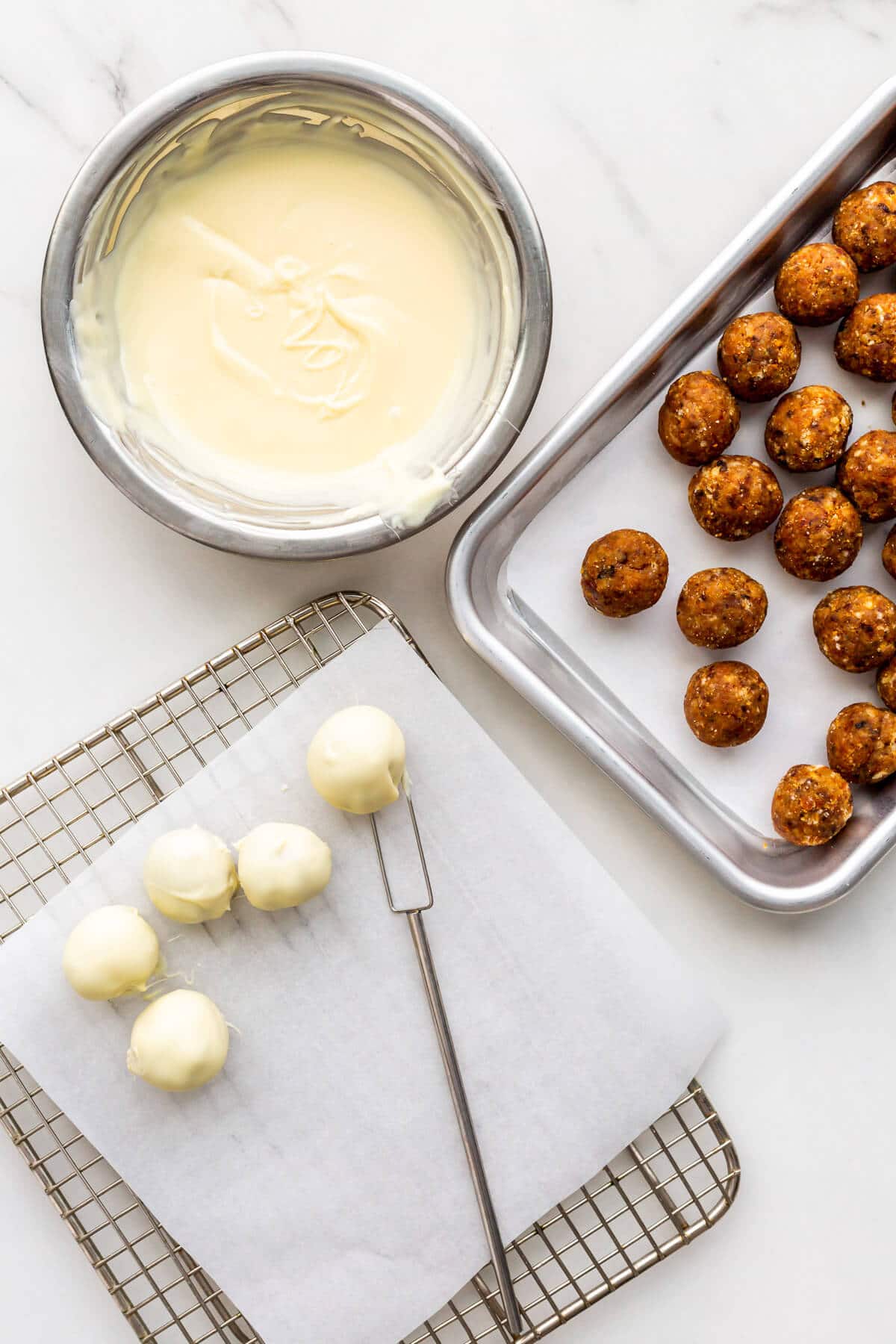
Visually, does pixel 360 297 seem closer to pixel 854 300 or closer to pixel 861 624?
pixel 854 300

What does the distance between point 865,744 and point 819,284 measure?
1.68 feet

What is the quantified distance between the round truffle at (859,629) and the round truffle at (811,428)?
16 cm

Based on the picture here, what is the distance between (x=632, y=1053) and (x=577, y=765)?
342 millimetres

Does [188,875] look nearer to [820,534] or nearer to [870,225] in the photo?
[820,534]

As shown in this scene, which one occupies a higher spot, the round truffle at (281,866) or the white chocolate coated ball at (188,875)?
the white chocolate coated ball at (188,875)

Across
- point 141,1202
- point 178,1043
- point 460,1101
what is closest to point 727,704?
point 460,1101

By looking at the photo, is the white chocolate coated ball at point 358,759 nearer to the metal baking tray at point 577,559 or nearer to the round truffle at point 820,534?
the metal baking tray at point 577,559

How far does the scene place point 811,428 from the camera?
1.17 meters

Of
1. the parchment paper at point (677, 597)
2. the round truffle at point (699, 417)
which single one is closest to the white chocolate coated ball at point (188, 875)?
the parchment paper at point (677, 597)

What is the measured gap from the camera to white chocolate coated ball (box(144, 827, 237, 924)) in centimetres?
115

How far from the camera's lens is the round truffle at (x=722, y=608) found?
1184mm

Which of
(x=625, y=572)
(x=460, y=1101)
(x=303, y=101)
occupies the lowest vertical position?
(x=460, y=1101)

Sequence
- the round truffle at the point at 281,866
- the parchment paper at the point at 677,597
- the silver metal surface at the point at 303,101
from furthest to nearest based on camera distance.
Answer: the parchment paper at the point at 677,597 → the round truffle at the point at 281,866 → the silver metal surface at the point at 303,101

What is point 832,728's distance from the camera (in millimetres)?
1227
